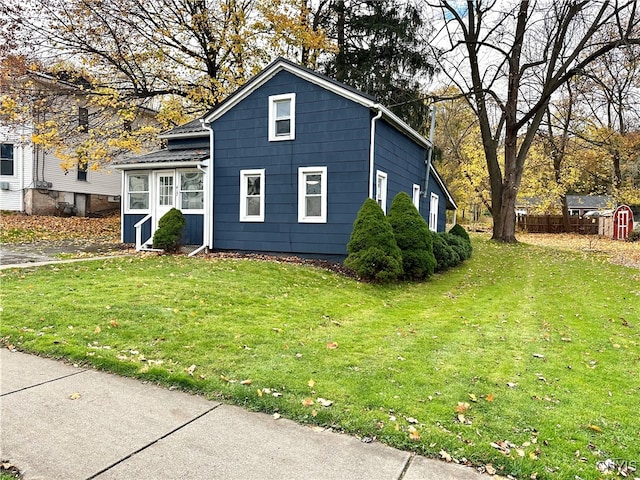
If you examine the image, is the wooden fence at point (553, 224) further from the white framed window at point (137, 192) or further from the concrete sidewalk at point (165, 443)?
the concrete sidewalk at point (165, 443)

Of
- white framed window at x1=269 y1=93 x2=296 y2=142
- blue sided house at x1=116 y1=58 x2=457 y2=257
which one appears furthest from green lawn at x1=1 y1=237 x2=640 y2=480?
white framed window at x1=269 y1=93 x2=296 y2=142

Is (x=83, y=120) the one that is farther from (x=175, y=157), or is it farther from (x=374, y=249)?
(x=374, y=249)

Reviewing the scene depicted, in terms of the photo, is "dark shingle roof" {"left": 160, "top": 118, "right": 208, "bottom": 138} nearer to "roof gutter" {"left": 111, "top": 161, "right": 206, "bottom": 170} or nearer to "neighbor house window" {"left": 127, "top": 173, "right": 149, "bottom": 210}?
"roof gutter" {"left": 111, "top": 161, "right": 206, "bottom": 170}

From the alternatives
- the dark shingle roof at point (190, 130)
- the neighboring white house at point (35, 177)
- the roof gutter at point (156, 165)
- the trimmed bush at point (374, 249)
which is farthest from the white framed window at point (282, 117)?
the neighboring white house at point (35, 177)

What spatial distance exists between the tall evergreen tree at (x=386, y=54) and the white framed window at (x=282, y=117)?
26.8 ft

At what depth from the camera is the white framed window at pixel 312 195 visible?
1212 centimetres

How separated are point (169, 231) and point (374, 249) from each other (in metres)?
6.45

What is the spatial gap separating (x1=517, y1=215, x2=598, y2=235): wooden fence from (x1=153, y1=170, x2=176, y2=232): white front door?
31700 mm

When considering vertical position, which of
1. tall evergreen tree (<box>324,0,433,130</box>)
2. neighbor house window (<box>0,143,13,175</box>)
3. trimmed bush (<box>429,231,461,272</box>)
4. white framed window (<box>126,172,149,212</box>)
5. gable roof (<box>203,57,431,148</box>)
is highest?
tall evergreen tree (<box>324,0,433,130</box>)

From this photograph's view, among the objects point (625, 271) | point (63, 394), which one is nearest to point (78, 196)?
point (63, 394)

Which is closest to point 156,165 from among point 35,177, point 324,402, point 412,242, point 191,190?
point 191,190

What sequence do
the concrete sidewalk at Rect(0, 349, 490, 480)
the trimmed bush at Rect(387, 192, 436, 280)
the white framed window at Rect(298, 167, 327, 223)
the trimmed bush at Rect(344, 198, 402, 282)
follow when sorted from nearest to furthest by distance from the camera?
the concrete sidewalk at Rect(0, 349, 490, 480) < the trimmed bush at Rect(344, 198, 402, 282) < the trimmed bush at Rect(387, 192, 436, 280) < the white framed window at Rect(298, 167, 327, 223)

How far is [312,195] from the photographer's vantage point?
12.3 meters

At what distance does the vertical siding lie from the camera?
11.7 meters
